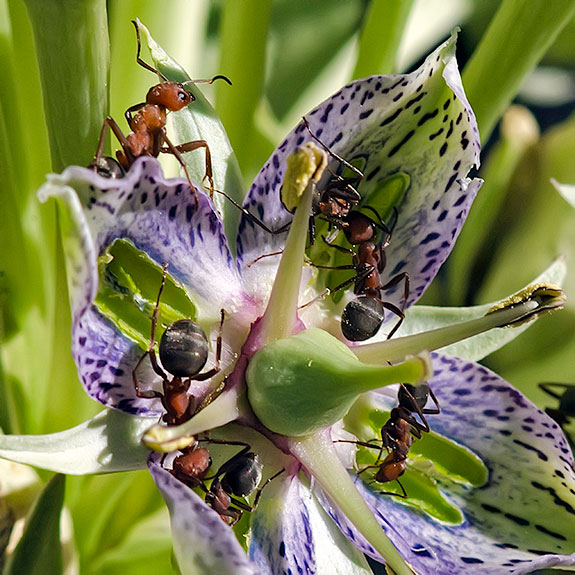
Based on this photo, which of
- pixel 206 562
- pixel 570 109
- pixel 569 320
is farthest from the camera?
pixel 570 109

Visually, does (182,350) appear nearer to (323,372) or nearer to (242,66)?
(323,372)

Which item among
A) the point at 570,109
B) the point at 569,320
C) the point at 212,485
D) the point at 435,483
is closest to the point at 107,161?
the point at 212,485

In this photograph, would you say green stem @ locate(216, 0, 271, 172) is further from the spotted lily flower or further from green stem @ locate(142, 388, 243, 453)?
green stem @ locate(142, 388, 243, 453)

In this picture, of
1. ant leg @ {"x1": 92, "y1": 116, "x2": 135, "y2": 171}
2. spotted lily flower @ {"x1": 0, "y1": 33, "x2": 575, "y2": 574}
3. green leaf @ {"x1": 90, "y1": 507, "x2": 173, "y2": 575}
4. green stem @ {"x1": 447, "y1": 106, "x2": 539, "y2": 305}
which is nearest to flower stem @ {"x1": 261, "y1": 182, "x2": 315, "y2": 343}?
spotted lily flower @ {"x1": 0, "y1": 33, "x2": 575, "y2": 574}

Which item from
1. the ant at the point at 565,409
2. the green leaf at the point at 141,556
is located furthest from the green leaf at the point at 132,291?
the ant at the point at 565,409

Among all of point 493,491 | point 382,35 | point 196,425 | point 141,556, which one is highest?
point 382,35

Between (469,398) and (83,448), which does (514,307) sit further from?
(83,448)

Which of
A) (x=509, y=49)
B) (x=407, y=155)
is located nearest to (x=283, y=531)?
(x=407, y=155)
